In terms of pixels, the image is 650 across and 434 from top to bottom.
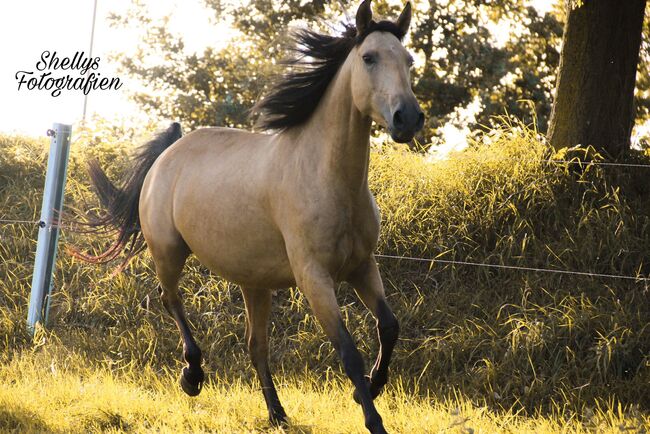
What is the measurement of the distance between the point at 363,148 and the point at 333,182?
0.24 metres

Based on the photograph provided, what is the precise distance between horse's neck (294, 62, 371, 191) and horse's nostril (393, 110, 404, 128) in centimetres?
50

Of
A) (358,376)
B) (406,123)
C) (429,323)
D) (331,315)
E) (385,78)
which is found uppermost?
(385,78)

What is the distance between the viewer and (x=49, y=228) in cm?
773

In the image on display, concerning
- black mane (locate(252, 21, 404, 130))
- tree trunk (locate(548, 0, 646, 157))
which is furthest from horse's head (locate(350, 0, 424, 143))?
tree trunk (locate(548, 0, 646, 157))

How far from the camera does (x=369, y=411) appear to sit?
14.3ft

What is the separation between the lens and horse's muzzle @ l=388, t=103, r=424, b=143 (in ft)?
13.3

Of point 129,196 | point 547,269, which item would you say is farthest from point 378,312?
point 547,269

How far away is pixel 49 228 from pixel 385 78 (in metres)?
4.44

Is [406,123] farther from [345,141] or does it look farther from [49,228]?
[49,228]

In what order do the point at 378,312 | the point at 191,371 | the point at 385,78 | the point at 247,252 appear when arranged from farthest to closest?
the point at 191,371, the point at 247,252, the point at 378,312, the point at 385,78

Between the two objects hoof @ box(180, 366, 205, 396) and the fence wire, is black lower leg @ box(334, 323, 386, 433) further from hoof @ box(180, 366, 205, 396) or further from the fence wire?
the fence wire

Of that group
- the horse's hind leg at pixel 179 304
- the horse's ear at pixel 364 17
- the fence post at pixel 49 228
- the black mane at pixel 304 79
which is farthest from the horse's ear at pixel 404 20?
the fence post at pixel 49 228

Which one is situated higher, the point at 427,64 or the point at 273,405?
the point at 427,64

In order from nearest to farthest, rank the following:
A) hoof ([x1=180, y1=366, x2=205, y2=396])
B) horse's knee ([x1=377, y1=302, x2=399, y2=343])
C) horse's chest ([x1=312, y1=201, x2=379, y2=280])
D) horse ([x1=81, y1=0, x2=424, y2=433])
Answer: horse ([x1=81, y1=0, x2=424, y2=433]) → horse's chest ([x1=312, y1=201, x2=379, y2=280]) → horse's knee ([x1=377, y1=302, x2=399, y2=343]) → hoof ([x1=180, y1=366, x2=205, y2=396])
